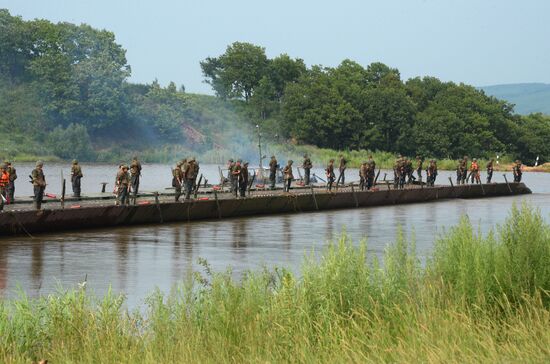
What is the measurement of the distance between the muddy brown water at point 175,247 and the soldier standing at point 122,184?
3.93 feet

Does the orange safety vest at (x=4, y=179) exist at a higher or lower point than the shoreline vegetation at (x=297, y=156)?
lower

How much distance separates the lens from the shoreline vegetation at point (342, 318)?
12.7 metres

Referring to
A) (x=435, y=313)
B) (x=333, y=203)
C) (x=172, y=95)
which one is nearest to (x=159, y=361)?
(x=435, y=313)

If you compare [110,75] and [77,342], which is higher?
[110,75]

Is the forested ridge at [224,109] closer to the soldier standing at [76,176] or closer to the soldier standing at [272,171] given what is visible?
the soldier standing at [272,171]

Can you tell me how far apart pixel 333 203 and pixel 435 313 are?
38.9 meters

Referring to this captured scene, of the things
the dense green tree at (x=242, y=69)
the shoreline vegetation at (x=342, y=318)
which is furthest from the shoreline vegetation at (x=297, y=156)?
the shoreline vegetation at (x=342, y=318)

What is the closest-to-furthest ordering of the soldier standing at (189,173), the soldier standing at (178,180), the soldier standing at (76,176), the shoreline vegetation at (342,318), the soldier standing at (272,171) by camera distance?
the shoreline vegetation at (342,318) < the soldier standing at (76,176) < the soldier standing at (189,173) < the soldier standing at (178,180) < the soldier standing at (272,171)

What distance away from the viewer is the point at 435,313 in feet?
45.1

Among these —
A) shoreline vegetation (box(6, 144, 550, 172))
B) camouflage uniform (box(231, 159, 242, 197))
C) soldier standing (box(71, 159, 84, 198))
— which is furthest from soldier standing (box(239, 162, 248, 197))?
shoreline vegetation (box(6, 144, 550, 172))

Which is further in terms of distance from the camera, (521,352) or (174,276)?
(174,276)

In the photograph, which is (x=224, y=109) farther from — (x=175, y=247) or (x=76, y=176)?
(x=175, y=247)

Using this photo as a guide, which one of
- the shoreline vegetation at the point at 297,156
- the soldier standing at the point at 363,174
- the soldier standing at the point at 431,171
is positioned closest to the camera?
the soldier standing at the point at 363,174

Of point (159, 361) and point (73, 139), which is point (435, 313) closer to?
point (159, 361)
